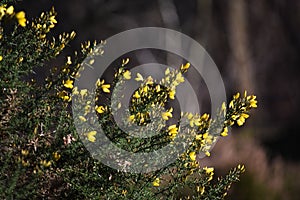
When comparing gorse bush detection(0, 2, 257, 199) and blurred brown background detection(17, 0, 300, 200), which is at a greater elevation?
blurred brown background detection(17, 0, 300, 200)

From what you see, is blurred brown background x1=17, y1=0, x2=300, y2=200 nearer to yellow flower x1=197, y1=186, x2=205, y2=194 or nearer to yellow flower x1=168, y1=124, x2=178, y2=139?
yellow flower x1=197, y1=186, x2=205, y2=194

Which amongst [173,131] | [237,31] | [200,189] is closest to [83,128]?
[173,131]

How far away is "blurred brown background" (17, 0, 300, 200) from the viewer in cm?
1332

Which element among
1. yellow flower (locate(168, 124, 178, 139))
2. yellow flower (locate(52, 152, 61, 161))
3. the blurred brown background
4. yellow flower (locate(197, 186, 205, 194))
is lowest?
yellow flower (locate(52, 152, 61, 161))

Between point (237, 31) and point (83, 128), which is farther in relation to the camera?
point (237, 31)

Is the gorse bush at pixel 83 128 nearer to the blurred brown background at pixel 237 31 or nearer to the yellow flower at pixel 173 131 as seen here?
the yellow flower at pixel 173 131

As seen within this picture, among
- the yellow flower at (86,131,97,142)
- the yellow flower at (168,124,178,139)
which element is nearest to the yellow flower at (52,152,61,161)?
the yellow flower at (86,131,97,142)

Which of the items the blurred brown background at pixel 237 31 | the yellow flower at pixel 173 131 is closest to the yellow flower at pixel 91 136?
the yellow flower at pixel 173 131

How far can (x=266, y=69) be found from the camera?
14.5m

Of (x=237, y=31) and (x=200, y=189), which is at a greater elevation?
(x=237, y=31)

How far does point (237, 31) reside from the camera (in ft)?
42.9

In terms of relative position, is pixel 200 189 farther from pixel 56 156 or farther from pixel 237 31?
pixel 237 31

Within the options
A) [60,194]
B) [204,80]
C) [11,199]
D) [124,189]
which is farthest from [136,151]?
[204,80]

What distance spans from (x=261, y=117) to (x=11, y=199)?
472 inches
